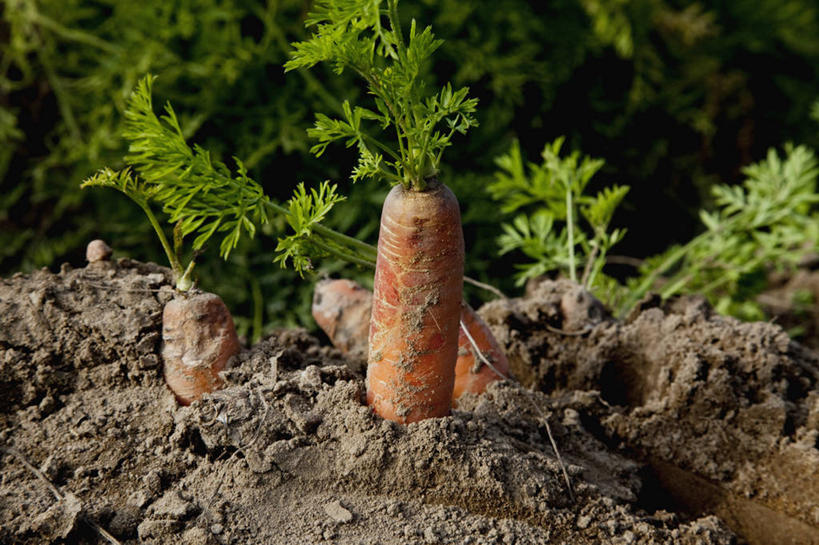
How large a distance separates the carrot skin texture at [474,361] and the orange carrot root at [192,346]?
0.49 m

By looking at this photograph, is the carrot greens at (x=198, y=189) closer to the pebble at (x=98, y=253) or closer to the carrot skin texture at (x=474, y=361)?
the pebble at (x=98, y=253)

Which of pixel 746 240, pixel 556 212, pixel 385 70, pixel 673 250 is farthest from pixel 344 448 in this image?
pixel 746 240

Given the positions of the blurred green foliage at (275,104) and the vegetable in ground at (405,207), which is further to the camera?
the blurred green foliage at (275,104)

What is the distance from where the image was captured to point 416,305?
1362 mm

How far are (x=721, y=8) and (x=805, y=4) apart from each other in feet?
2.54

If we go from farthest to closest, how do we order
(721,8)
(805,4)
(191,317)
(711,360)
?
(805,4) < (721,8) < (711,360) < (191,317)

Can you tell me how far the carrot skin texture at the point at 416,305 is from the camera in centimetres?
130

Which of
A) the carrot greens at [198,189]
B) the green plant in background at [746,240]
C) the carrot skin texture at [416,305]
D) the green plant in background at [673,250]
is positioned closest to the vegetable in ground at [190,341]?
the carrot greens at [198,189]

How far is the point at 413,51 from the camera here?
3.82 ft

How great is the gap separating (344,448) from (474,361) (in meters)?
0.42

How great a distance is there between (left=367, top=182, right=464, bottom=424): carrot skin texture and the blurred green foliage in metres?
1.69

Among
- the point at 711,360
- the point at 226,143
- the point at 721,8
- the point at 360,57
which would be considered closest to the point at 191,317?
the point at 360,57

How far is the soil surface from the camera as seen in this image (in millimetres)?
1312

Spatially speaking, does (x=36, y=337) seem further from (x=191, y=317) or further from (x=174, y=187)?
(x=174, y=187)
